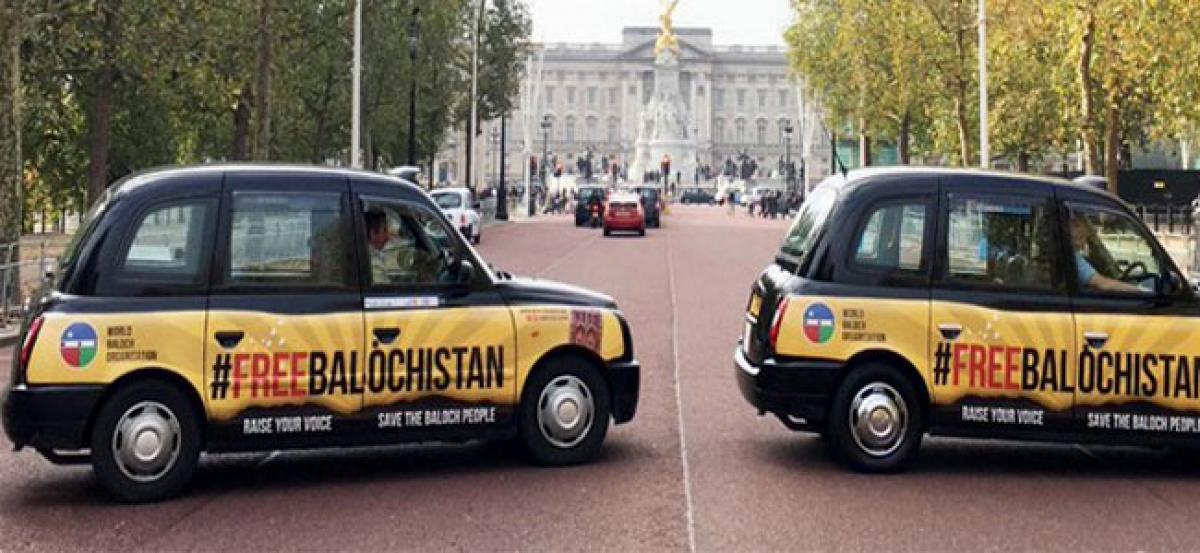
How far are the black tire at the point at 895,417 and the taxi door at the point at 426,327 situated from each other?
83.3 inches

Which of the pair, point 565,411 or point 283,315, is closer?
point 283,315

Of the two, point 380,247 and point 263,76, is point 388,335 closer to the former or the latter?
point 380,247

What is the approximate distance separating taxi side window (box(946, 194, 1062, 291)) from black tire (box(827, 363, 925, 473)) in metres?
0.78

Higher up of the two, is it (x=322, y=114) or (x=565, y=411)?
(x=322, y=114)

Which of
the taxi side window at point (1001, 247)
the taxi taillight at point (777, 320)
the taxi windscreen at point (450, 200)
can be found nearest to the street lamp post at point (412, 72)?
the taxi windscreen at point (450, 200)

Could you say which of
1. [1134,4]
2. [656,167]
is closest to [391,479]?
[1134,4]

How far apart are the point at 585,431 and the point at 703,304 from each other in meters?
14.7

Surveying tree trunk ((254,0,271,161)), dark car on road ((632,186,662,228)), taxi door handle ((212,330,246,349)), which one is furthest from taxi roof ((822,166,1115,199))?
dark car on road ((632,186,662,228))

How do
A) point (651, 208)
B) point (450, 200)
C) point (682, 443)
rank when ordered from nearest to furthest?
point (682, 443) → point (450, 200) → point (651, 208)

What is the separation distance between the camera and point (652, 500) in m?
9.25

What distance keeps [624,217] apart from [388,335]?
158 feet

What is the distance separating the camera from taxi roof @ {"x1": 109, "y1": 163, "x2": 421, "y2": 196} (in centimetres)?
924

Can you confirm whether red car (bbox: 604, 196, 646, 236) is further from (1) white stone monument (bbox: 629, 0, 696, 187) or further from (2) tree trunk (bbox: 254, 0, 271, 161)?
(1) white stone monument (bbox: 629, 0, 696, 187)

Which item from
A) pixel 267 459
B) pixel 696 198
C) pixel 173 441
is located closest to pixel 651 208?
pixel 267 459
